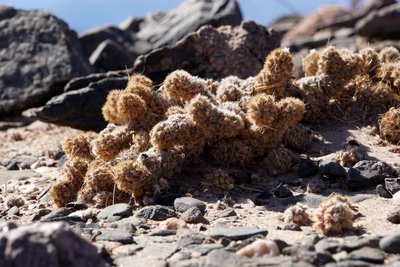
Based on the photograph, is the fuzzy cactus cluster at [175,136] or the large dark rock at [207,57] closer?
the fuzzy cactus cluster at [175,136]

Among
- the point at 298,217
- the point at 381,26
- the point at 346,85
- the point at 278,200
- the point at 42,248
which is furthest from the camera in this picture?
the point at 381,26

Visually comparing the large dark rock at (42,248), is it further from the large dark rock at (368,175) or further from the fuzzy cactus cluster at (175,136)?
the large dark rock at (368,175)

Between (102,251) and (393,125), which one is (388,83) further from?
(102,251)

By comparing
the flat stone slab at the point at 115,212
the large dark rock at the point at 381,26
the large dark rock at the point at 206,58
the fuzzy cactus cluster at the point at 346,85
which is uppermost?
the large dark rock at the point at 381,26

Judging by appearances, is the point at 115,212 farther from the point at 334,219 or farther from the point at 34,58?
the point at 34,58

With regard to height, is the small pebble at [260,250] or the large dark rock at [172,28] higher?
the large dark rock at [172,28]

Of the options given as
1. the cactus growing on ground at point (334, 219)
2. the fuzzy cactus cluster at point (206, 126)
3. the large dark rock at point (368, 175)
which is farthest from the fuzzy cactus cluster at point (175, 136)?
the cactus growing on ground at point (334, 219)

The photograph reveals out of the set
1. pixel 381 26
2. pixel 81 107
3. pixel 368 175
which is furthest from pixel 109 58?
pixel 381 26
